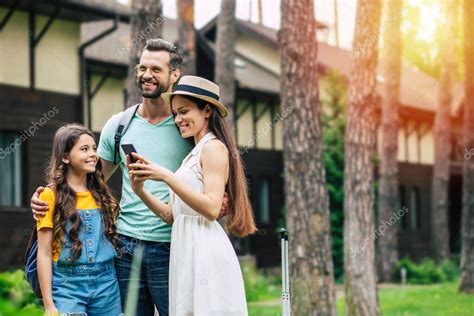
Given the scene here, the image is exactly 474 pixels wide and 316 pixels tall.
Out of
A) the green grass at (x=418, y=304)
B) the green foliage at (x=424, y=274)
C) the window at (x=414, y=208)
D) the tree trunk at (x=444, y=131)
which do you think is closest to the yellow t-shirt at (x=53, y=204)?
the green grass at (x=418, y=304)

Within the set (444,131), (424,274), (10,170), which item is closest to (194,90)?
(10,170)

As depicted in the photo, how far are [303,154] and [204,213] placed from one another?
7035 mm

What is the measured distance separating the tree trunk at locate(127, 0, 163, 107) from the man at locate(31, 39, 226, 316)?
7.92m

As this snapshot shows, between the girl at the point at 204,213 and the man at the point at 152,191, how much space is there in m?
0.23

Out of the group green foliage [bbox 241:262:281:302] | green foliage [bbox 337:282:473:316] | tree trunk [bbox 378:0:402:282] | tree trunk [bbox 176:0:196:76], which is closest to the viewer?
green foliage [bbox 337:282:473:316]

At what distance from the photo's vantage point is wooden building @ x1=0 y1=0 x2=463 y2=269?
20.7 meters

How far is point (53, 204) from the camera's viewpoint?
535cm

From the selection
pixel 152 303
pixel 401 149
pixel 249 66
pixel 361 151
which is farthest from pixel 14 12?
pixel 401 149

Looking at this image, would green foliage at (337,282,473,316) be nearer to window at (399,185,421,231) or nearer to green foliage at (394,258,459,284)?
green foliage at (394,258,459,284)

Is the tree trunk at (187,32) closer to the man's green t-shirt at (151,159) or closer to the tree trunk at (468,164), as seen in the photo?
the tree trunk at (468,164)

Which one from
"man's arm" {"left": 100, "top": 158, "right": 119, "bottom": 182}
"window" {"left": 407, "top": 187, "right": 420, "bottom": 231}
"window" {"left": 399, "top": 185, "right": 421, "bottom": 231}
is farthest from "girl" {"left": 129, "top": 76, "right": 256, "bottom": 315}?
"window" {"left": 407, "top": 187, "right": 420, "bottom": 231}

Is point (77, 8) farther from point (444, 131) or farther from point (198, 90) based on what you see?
point (198, 90)

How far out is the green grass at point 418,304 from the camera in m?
16.4

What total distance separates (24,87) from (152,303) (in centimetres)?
1604
